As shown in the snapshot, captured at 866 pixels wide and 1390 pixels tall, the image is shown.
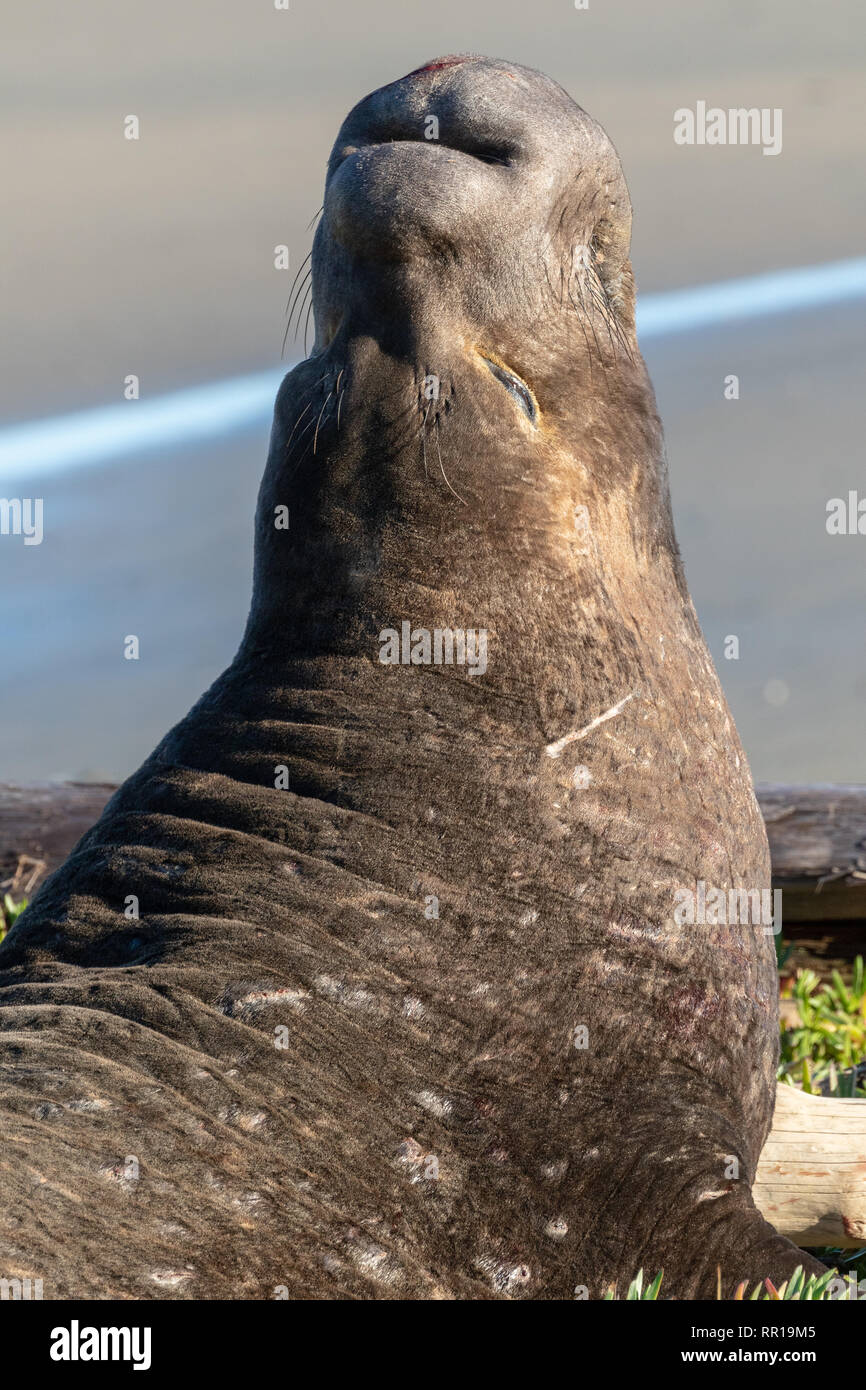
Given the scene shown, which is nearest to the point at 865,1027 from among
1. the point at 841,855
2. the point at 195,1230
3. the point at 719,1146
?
the point at 841,855

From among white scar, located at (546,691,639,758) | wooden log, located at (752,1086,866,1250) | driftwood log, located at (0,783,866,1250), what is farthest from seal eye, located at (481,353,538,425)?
driftwood log, located at (0,783,866,1250)

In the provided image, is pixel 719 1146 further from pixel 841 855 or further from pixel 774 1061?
pixel 841 855

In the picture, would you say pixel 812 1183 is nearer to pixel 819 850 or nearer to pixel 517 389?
pixel 517 389

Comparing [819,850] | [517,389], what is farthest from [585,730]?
[819,850]

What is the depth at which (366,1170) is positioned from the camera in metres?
2.80

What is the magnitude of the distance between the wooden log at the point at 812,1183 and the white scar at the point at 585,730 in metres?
1.16

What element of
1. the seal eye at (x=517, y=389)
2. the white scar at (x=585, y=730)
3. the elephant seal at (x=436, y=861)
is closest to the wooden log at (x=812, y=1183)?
the elephant seal at (x=436, y=861)

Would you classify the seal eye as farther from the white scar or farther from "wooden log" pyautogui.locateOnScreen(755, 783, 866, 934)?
"wooden log" pyautogui.locateOnScreen(755, 783, 866, 934)

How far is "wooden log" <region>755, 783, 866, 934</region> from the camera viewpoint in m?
7.00

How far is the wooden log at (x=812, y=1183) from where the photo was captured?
3.89 meters

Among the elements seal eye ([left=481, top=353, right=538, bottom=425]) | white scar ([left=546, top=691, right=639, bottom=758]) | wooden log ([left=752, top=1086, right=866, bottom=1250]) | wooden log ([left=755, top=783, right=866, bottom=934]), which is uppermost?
seal eye ([left=481, top=353, right=538, bottom=425])

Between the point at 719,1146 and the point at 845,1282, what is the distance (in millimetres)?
378

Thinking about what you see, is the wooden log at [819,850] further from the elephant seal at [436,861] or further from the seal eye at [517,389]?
the seal eye at [517,389]

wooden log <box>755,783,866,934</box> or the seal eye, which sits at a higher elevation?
the seal eye
